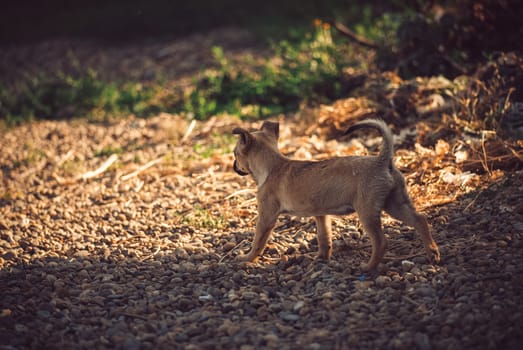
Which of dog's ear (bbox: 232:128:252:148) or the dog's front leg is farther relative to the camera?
dog's ear (bbox: 232:128:252:148)

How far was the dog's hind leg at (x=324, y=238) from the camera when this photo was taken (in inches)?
180

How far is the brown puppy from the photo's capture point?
13.3 feet

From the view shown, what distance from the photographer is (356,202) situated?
4086 millimetres

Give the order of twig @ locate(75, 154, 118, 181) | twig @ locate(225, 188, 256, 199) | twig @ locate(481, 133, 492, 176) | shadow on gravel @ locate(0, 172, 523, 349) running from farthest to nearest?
twig @ locate(75, 154, 118, 181)
twig @ locate(225, 188, 256, 199)
twig @ locate(481, 133, 492, 176)
shadow on gravel @ locate(0, 172, 523, 349)

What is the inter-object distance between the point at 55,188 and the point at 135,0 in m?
10.1

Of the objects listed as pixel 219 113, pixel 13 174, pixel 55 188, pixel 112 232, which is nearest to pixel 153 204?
pixel 112 232

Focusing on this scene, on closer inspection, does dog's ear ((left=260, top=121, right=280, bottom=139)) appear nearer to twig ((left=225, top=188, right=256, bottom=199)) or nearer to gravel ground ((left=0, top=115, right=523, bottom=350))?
gravel ground ((left=0, top=115, right=523, bottom=350))

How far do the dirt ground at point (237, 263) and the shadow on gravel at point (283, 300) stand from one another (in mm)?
12

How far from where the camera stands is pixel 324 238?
458 cm

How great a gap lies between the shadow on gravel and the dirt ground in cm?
1

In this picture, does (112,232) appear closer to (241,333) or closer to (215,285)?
(215,285)

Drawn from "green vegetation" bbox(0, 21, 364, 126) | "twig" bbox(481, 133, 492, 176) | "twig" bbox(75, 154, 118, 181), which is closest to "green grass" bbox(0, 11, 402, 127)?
"green vegetation" bbox(0, 21, 364, 126)

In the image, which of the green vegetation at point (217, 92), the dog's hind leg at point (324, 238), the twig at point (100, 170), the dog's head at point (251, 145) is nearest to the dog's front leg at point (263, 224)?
the dog's hind leg at point (324, 238)

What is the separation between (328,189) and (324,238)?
1.66 ft
